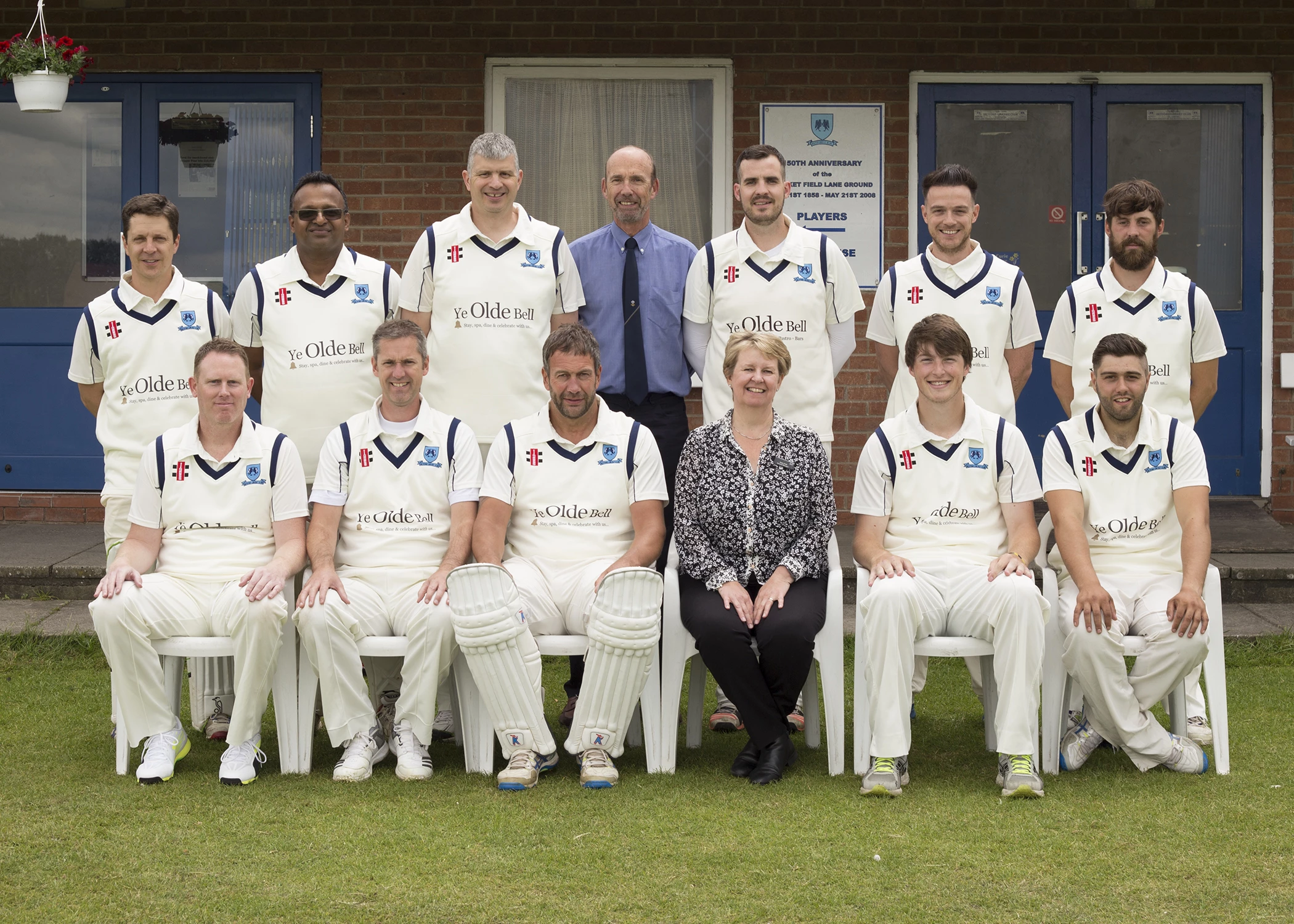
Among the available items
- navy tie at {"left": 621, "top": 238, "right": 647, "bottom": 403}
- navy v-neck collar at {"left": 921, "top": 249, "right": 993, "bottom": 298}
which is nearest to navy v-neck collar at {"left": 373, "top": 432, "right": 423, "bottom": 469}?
navy tie at {"left": 621, "top": 238, "right": 647, "bottom": 403}

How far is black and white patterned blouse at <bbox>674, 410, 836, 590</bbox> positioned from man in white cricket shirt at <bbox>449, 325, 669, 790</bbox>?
123mm

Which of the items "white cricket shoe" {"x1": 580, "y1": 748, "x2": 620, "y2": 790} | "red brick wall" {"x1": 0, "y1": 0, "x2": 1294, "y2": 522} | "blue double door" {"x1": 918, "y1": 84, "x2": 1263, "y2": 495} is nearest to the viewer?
"white cricket shoe" {"x1": 580, "y1": 748, "x2": 620, "y2": 790}

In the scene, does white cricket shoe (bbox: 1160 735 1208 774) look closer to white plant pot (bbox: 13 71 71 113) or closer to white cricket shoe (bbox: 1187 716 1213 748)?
white cricket shoe (bbox: 1187 716 1213 748)

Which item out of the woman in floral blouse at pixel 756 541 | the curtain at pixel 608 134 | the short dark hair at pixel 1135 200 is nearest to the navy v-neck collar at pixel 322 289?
the woman in floral blouse at pixel 756 541

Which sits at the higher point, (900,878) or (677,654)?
(677,654)

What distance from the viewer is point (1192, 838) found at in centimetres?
373

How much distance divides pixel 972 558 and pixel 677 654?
95 centimetres

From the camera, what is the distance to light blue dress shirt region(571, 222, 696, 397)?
5.05 metres

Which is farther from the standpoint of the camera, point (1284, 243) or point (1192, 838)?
point (1284, 243)

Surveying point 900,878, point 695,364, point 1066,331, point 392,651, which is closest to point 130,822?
point 392,651

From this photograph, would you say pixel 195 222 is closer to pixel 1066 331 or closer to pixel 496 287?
pixel 496 287

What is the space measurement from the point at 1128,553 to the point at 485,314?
2206mm

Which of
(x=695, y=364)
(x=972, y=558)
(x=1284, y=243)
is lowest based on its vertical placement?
(x=972, y=558)

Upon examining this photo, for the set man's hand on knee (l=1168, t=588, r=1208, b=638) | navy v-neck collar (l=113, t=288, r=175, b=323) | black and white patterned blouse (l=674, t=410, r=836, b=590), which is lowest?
man's hand on knee (l=1168, t=588, r=1208, b=638)
